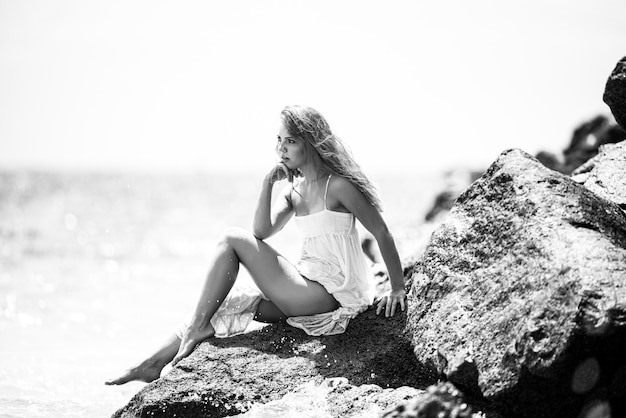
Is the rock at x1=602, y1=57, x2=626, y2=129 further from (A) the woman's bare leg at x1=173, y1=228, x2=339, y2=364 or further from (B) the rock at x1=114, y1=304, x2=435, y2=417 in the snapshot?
(A) the woman's bare leg at x1=173, y1=228, x2=339, y2=364

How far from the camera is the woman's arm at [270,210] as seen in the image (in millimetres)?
4289

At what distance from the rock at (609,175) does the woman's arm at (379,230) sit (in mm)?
1336

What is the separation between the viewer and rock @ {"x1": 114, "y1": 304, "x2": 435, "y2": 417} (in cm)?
346

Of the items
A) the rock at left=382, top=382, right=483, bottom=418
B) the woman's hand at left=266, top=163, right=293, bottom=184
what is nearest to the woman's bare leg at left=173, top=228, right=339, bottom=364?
the woman's hand at left=266, top=163, right=293, bottom=184

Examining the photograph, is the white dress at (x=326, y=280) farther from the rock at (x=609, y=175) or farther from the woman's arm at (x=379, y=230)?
the rock at (x=609, y=175)

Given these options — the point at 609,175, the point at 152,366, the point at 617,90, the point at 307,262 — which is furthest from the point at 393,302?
the point at 617,90

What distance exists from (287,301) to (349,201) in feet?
2.52

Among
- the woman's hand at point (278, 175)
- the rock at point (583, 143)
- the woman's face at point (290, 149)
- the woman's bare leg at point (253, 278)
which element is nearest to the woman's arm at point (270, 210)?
the woman's hand at point (278, 175)

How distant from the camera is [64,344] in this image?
6859mm

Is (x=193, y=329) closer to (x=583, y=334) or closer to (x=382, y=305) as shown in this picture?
(x=382, y=305)

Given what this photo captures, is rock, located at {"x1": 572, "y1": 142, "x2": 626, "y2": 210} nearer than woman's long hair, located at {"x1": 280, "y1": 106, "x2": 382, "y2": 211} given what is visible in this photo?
Yes

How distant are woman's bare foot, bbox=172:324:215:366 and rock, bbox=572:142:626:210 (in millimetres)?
2624

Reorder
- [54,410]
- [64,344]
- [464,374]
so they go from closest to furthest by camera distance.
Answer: [464,374], [54,410], [64,344]

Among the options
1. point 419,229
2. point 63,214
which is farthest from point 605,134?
point 63,214
